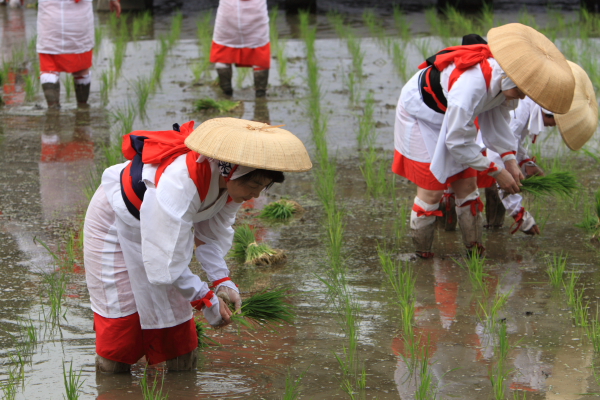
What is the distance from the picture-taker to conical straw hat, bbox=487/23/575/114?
3432 mm

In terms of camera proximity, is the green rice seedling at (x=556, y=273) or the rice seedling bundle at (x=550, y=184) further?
the rice seedling bundle at (x=550, y=184)

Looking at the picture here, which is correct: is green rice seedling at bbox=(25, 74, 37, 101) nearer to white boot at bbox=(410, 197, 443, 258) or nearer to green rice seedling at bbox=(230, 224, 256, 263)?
green rice seedling at bbox=(230, 224, 256, 263)

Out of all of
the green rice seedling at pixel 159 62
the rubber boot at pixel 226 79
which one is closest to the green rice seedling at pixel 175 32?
the green rice seedling at pixel 159 62

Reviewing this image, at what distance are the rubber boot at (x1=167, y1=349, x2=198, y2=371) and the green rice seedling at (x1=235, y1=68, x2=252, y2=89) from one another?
18.2 ft

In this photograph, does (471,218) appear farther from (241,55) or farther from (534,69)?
(241,55)

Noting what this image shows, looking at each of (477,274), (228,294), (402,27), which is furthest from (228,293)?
(402,27)

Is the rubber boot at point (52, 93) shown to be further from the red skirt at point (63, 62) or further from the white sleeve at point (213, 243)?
the white sleeve at point (213, 243)

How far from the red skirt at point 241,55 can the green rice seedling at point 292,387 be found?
496cm

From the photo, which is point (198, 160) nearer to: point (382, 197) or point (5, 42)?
point (382, 197)

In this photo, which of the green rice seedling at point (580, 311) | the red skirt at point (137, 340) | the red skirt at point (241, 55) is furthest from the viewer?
the red skirt at point (241, 55)

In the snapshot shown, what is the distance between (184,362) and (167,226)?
72cm

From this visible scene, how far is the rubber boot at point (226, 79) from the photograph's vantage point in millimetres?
7688

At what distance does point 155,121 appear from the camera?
693 cm

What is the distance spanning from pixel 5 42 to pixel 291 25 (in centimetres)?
397
